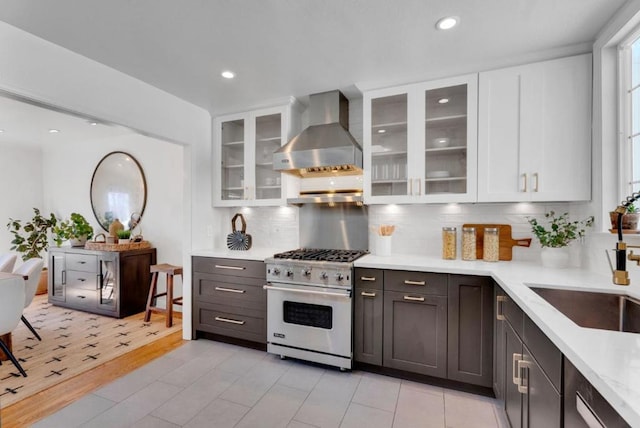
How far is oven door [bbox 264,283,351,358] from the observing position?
2479 millimetres

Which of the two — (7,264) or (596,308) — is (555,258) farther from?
(7,264)

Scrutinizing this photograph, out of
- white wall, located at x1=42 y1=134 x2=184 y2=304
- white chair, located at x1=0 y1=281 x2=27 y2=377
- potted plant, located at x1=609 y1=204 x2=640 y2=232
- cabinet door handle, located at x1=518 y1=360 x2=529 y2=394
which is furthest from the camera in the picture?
white wall, located at x1=42 y1=134 x2=184 y2=304

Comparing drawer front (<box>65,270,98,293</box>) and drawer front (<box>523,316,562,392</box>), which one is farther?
drawer front (<box>65,270,98,293</box>)

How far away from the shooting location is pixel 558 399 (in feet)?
3.39

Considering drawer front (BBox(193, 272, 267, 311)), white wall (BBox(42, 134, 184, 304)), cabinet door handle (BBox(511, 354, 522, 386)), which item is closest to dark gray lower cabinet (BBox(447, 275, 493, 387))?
cabinet door handle (BBox(511, 354, 522, 386))

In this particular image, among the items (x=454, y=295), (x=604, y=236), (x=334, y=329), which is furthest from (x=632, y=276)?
(x=334, y=329)

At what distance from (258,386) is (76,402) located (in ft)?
4.17

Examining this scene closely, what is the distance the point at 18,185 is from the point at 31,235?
3.29 ft

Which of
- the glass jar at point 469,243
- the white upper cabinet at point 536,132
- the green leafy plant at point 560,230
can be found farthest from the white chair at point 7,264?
the green leafy plant at point 560,230

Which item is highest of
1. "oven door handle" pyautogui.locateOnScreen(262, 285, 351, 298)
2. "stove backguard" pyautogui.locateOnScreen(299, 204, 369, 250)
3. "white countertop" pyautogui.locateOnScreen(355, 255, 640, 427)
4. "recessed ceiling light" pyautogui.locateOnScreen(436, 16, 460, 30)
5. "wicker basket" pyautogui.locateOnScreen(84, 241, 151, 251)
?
"recessed ceiling light" pyautogui.locateOnScreen(436, 16, 460, 30)

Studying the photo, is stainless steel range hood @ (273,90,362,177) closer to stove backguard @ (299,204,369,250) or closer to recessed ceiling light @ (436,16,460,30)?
stove backguard @ (299,204,369,250)

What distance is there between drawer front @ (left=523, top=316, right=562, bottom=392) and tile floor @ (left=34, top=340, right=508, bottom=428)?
93cm

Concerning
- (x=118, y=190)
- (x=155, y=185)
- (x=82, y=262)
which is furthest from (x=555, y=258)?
(x=118, y=190)

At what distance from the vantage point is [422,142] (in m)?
2.60
